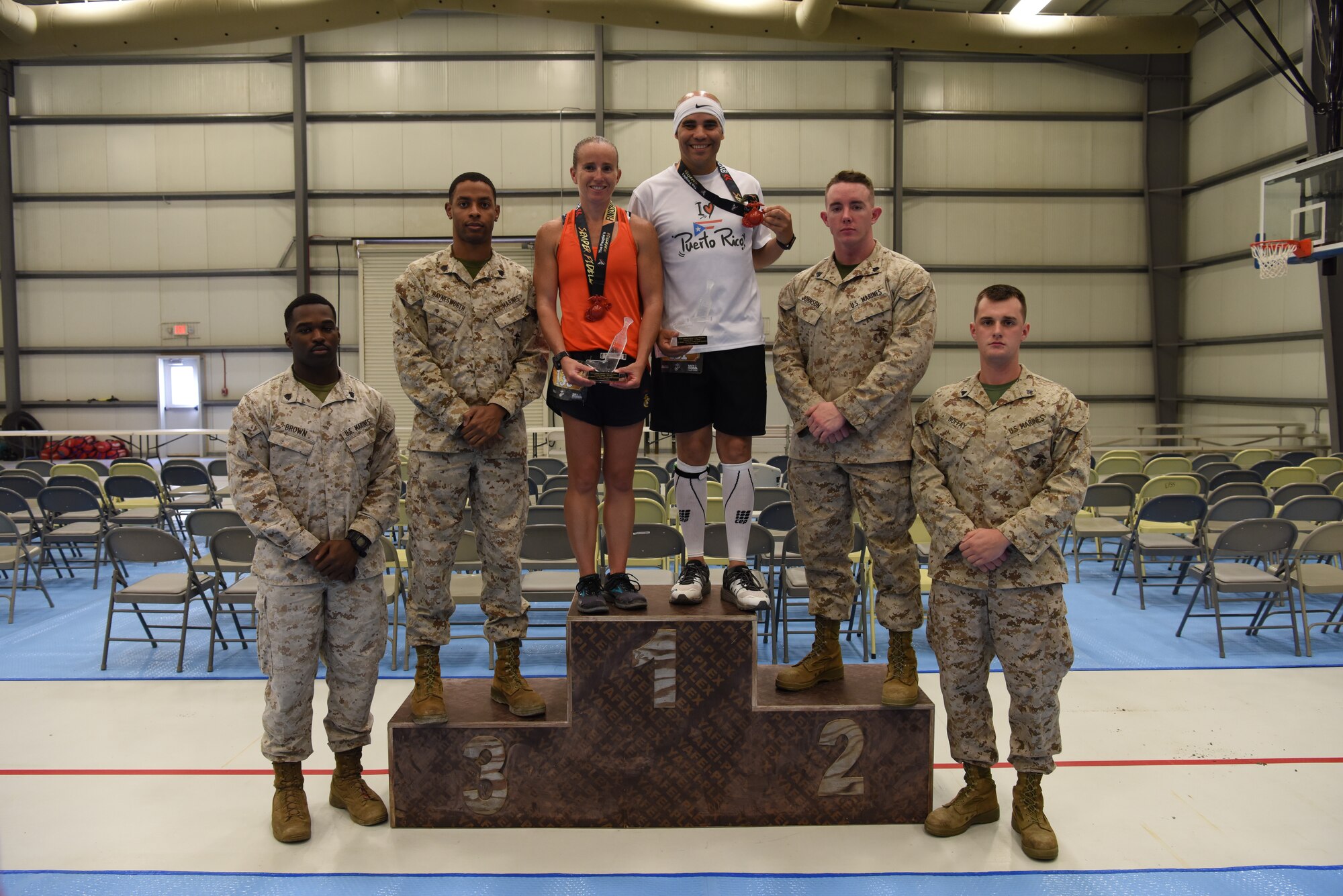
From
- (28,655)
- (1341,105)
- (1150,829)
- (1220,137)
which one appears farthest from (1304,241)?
(28,655)

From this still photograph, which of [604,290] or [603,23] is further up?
[603,23]

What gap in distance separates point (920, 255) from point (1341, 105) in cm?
637

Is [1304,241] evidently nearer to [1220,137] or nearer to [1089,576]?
[1089,576]

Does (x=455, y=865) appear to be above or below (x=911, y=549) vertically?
below

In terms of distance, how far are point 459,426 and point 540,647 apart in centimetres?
303

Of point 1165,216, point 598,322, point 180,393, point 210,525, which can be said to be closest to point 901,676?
point 598,322

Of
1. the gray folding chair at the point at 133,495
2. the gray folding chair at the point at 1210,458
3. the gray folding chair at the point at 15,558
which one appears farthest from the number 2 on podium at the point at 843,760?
the gray folding chair at the point at 1210,458

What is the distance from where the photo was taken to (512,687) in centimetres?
341

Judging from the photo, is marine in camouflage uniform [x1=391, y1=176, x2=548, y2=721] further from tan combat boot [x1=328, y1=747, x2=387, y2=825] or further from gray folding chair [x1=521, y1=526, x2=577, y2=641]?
gray folding chair [x1=521, y1=526, x2=577, y2=641]

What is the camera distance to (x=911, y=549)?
10.9 feet

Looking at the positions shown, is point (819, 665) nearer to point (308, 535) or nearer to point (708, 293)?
point (708, 293)

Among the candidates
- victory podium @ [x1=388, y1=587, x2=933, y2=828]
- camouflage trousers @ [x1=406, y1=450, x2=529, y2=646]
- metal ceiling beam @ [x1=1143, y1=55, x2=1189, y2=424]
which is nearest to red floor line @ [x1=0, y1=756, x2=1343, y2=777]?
victory podium @ [x1=388, y1=587, x2=933, y2=828]

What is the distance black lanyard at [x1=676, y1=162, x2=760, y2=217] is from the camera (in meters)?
3.32

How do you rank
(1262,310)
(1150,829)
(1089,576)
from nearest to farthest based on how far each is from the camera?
(1150,829) < (1089,576) < (1262,310)
